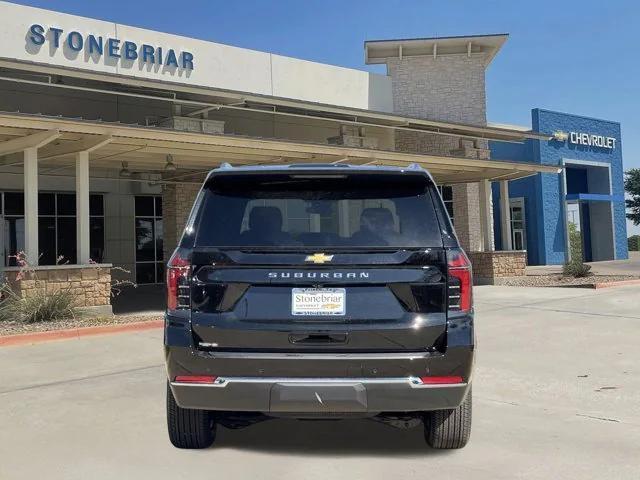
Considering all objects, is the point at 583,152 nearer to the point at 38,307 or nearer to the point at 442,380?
the point at 38,307

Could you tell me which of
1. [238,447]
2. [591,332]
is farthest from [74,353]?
[591,332]

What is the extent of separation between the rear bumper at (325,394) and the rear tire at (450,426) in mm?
587

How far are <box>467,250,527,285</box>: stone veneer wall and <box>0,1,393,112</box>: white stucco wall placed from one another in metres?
6.94

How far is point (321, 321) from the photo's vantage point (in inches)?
145

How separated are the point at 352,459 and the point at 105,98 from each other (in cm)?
1639

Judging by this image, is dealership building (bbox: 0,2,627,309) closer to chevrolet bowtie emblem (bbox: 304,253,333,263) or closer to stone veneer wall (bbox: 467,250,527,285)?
stone veneer wall (bbox: 467,250,527,285)

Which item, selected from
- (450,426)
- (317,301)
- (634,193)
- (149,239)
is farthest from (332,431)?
(634,193)

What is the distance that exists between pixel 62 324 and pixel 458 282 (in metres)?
8.93

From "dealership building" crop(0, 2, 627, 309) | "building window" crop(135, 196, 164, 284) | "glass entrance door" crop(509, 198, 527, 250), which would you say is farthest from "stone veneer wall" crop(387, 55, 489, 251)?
"building window" crop(135, 196, 164, 284)

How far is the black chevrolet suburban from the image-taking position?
363 cm

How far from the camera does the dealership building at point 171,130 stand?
12555mm

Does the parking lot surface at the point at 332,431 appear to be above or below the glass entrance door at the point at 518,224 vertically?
below

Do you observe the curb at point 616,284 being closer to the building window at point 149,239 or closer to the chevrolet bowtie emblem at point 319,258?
the building window at point 149,239

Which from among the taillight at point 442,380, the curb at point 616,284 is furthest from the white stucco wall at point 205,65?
the taillight at point 442,380
